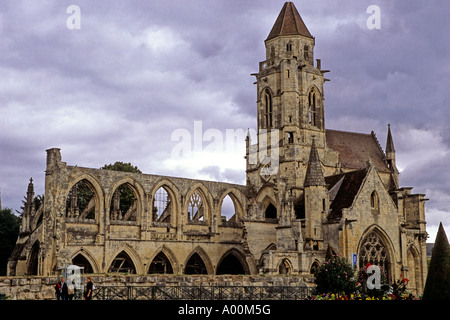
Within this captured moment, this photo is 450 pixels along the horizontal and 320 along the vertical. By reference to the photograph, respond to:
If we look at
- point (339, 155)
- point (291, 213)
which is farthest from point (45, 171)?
point (339, 155)

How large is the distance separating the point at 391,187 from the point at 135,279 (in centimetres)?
3507

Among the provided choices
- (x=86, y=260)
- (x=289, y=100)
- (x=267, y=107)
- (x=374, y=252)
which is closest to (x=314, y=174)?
(x=374, y=252)

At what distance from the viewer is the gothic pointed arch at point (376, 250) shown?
39844mm

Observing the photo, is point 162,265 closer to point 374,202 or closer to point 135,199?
point 135,199

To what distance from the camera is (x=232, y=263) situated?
1752 inches

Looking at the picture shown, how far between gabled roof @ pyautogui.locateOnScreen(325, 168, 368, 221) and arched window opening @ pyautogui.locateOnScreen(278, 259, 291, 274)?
531cm

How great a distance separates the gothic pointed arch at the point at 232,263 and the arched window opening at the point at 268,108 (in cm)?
1214

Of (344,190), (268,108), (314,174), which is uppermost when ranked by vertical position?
(268,108)

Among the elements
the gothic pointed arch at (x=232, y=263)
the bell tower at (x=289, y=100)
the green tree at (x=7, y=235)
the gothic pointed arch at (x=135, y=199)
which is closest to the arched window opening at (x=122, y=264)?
the gothic pointed arch at (x=135, y=199)

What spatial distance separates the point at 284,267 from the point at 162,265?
9.15m

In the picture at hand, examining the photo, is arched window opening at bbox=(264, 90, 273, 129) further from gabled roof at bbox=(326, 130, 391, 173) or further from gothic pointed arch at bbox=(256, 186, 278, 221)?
gothic pointed arch at bbox=(256, 186, 278, 221)

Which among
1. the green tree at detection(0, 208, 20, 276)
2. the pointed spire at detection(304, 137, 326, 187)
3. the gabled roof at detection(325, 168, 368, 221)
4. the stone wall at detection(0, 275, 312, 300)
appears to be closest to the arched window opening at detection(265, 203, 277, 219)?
the gabled roof at detection(325, 168, 368, 221)
